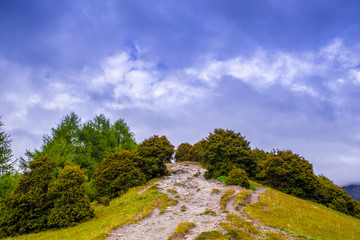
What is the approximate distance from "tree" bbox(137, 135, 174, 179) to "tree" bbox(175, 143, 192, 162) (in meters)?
25.8

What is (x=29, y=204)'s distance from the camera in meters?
13.0

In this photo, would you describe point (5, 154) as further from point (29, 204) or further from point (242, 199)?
point (242, 199)

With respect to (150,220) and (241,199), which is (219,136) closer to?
(241,199)

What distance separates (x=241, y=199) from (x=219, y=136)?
1536 centimetres

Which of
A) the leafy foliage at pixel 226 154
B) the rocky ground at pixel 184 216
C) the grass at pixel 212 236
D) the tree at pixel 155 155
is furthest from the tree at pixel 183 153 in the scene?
the grass at pixel 212 236

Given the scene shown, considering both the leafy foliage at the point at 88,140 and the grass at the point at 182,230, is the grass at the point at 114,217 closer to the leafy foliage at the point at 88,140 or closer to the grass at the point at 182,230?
the grass at the point at 182,230

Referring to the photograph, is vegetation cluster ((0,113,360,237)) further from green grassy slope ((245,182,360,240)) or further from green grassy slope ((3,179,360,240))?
green grassy slope ((245,182,360,240))

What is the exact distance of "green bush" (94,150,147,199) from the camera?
2166 cm

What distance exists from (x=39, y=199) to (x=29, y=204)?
0.61m

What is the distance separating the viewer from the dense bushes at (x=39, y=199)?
12.4m

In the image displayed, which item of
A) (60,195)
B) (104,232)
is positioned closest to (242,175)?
(104,232)

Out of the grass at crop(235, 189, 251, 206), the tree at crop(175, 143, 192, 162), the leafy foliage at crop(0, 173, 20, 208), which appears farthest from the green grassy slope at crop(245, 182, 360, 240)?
the tree at crop(175, 143, 192, 162)

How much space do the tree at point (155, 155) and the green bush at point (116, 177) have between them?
2.56 m

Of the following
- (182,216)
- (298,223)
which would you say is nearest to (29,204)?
(182,216)
